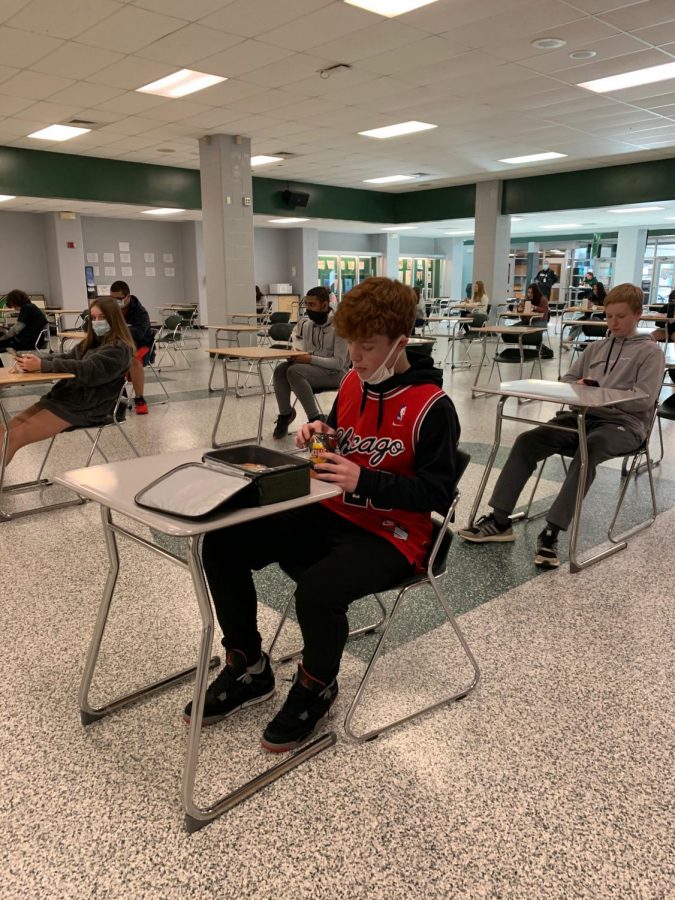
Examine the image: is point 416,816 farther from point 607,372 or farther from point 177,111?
point 177,111

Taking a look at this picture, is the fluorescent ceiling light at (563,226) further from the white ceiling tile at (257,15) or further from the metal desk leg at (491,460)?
the metal desk leg at (491,460)

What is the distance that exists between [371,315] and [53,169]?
34.3 feet

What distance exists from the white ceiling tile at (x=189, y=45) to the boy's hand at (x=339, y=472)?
196 inches

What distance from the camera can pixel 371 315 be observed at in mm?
1734

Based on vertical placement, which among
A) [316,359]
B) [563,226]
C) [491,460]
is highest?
[563,226]

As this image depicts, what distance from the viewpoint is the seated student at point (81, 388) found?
3592 mm

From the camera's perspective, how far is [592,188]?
474 inches

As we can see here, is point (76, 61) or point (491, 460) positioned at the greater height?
point (76, 61)

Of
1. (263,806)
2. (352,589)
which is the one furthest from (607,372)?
(263,806)

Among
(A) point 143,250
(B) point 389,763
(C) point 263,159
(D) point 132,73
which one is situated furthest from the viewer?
(A) point 143,250

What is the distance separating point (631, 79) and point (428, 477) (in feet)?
21.7

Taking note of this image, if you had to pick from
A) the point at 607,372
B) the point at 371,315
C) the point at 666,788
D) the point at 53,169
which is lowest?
the point at 666,788

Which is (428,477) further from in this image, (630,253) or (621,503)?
(630,253)

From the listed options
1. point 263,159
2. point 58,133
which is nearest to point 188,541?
point 58,133
